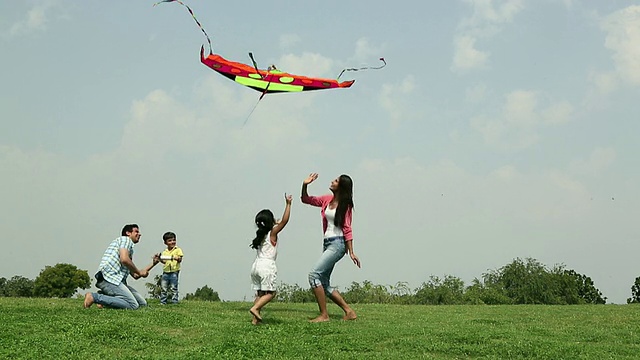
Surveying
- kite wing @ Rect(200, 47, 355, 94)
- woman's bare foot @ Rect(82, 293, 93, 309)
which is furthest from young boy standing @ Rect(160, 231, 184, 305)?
kite wing @ Rect(200, 47, 355, 94)

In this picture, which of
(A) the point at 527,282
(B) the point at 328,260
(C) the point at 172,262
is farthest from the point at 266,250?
(A) the point at 527,282

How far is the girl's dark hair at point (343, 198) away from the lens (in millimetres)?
11156

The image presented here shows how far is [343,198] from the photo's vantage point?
440 inches

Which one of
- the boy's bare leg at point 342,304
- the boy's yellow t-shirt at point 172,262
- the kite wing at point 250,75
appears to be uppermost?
the kite wing at point 250,75

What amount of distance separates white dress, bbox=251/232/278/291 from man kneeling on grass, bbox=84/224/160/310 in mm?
2668

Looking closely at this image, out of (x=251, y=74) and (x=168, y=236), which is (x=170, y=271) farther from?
(x=251, y=74)

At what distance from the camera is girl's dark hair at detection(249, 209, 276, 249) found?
11.1 m

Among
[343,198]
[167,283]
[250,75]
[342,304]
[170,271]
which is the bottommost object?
[342,304]

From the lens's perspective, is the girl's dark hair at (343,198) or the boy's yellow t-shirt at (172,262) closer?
the girl's dark hair at (343,198)

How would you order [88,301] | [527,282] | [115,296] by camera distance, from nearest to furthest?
[88,301], [115,296], [527,282]

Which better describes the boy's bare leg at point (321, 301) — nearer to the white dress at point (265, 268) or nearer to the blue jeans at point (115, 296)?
the white dress at point (265, 268)

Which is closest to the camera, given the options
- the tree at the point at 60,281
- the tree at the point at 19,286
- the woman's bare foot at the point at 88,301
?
the woman's bare foot at the point at 88,301

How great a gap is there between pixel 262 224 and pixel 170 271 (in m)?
4.18

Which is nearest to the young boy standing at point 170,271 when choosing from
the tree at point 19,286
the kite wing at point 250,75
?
the kite wing at point 250,75
